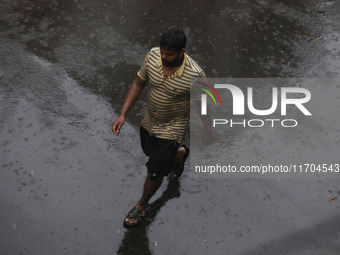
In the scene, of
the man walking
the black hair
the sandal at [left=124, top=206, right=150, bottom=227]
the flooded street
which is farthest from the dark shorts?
the black hair

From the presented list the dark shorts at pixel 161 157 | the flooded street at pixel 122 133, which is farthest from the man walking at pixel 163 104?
the flooded street at pixel 122 133

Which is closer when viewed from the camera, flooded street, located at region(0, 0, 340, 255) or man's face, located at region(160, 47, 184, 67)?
man's face, located at region(160, 47, 184, 67)

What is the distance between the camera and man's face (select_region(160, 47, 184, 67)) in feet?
11.5

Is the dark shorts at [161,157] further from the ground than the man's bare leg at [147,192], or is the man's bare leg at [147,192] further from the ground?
the dark shorts at [161,157]

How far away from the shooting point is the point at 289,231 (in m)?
4.23

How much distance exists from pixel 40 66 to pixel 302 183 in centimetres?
339

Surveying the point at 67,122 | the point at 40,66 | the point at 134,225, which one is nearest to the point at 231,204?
the point at 134,225

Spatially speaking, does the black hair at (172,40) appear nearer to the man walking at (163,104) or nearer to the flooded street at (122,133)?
the man walking at (163,104)

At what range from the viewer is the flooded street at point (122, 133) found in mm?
4145

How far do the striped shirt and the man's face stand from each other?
0.09 meters

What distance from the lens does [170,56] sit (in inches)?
139

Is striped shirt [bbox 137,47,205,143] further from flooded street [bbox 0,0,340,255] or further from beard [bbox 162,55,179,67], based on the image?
flooded street [bbox 0,0,340,255]

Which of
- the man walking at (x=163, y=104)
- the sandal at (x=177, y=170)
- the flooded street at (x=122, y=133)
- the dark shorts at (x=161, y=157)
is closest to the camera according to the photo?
the man walking at (x=163, y=104)

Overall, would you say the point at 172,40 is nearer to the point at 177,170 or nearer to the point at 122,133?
the point at 177,170
